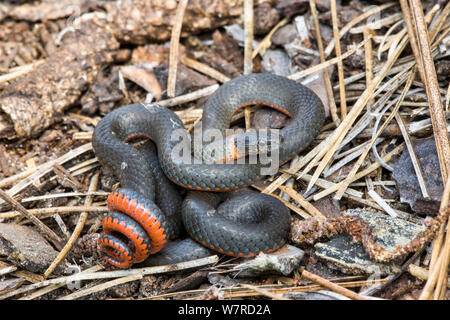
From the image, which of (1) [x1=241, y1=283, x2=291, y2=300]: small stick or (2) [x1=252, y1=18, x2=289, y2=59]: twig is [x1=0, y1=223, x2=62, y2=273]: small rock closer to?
(1) [x1=241, y1=283, x2=291, y2=300]: small stick

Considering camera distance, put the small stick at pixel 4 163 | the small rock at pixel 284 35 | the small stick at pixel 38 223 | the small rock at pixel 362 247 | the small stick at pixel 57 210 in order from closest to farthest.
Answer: the small rock at pixel 362 247, the small stick at pixel 38 223, the small stick at pixel 57 210, the small stick at pixel 4 163, the small rock at pixel 284 35

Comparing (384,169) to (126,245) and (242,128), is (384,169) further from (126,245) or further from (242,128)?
(126,245)

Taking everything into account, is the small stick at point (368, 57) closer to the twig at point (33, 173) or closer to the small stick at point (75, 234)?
the small stick at point (75, 234)

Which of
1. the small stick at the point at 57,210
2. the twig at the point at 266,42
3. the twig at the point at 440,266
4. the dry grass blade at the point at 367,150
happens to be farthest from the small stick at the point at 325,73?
the small stick at the point at 57,210

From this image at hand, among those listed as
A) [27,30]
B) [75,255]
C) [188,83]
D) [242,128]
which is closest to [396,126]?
[242,128]

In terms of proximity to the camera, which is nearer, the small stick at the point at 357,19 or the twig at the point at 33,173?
the twig at the point at 33,173
